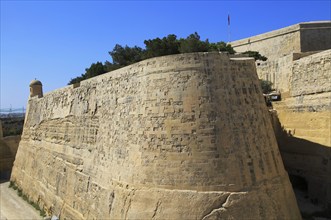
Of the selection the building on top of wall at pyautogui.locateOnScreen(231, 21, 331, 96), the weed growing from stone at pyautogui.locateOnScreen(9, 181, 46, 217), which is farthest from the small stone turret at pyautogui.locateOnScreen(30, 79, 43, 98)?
the building on top of wall at pyautogui.locateOnScreen(231, 21, 331, 96)

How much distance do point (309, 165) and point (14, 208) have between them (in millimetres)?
11132

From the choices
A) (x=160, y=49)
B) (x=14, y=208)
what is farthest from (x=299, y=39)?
(x=14, y=208)

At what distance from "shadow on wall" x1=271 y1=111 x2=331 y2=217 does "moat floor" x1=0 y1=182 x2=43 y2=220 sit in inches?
348

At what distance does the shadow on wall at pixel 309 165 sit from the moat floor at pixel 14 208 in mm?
8850

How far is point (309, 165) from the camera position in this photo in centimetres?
1155

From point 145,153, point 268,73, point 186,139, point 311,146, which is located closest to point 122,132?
point 145,153

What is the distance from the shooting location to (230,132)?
740 centimetres

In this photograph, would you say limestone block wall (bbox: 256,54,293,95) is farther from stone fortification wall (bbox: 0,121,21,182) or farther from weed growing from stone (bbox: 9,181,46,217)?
stone fortification wall (bbox: 0,121,21,182)

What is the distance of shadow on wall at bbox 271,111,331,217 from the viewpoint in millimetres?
10781

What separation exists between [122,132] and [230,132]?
2691mm

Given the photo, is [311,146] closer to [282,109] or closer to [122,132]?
[282,109]

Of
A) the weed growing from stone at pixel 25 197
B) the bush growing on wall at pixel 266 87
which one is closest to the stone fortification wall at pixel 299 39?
the bush growing on wall at pixel 266 87

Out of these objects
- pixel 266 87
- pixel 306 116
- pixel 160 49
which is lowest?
pixel 306 116

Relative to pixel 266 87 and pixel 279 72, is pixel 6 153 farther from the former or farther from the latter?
pixel 279 72
